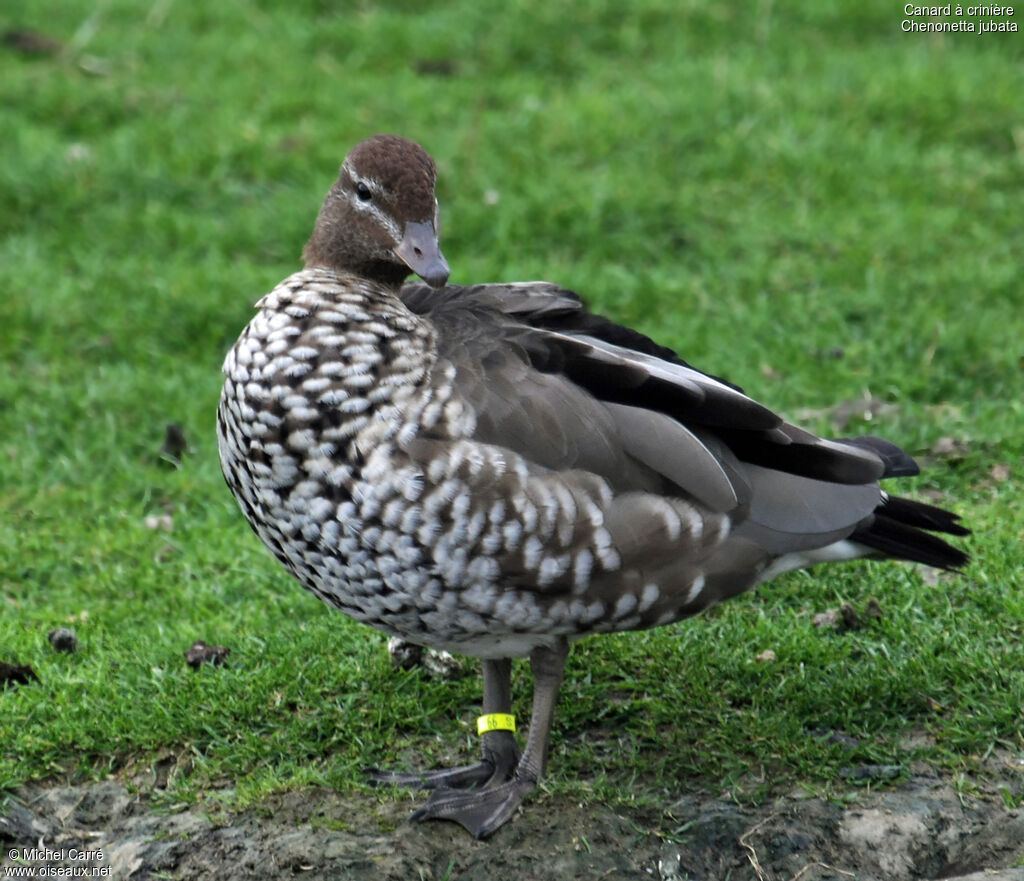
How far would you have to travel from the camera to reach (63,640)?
4500 millimetres

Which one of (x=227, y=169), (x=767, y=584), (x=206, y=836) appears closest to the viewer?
(x=206, y=836)

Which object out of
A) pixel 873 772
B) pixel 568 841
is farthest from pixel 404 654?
pixel 873 772

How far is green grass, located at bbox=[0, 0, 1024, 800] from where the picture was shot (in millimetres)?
4074

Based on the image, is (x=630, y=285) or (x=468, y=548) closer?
(x=468, y=548)

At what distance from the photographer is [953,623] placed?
4332 mm

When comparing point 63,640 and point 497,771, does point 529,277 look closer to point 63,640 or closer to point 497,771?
point 63,640

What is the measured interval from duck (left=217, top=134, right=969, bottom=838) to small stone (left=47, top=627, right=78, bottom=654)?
3.63ft

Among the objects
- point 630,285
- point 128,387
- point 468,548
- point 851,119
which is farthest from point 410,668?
point 851,119

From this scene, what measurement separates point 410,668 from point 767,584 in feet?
3.94

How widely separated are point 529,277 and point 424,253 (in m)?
2.87

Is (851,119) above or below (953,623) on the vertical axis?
above

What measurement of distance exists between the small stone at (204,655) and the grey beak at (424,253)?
1396 millimetres

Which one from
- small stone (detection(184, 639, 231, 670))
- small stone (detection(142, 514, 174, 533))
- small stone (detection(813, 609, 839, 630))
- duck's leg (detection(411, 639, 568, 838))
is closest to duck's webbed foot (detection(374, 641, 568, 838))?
duck's leg (detection(411, 639, 568, 838))

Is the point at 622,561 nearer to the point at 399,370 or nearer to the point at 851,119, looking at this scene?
the point at 399,370
